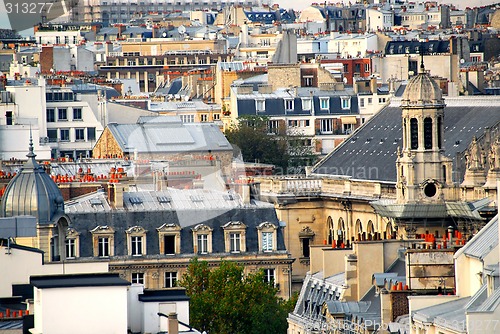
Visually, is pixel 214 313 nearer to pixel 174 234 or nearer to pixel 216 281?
pixel 216 281

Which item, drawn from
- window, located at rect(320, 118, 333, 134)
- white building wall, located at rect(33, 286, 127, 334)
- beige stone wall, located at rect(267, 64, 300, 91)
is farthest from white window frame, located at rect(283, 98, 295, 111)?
white building wall, located at rect(33, 286, 127, 334)

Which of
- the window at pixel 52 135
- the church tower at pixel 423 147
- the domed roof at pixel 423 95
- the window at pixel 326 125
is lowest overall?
the church tower at pixel 423 147

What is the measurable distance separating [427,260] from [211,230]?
101 feet

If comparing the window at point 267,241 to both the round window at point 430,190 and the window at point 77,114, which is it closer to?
the round window at point 430,190

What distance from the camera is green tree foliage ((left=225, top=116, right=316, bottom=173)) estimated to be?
12975cm

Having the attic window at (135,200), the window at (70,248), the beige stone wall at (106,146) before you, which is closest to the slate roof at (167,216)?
the attic window at (135,200)

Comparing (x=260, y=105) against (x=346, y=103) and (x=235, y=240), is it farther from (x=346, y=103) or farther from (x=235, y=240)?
(x=235, y=240)

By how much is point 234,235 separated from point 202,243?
3.42 feet

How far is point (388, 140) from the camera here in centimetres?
10600

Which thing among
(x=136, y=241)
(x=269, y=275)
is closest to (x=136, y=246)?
(x=136, y=241)

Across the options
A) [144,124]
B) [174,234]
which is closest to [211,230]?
[174,234]

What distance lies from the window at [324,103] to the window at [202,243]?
5806 cm

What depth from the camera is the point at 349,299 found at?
62562 millimetres

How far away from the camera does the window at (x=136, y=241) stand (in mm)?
86688
